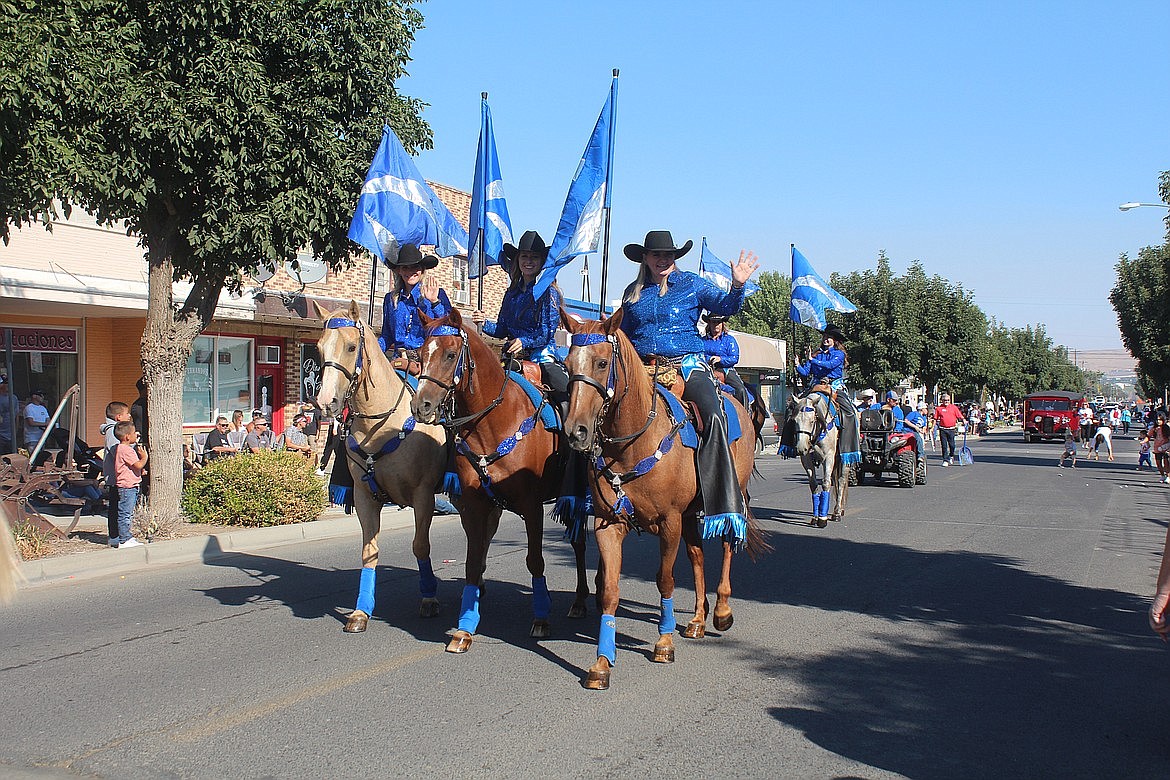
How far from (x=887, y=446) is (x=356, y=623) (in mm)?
14651

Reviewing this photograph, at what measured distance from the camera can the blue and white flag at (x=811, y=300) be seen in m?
14.6

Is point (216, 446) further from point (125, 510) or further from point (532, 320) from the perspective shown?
point (532, 320)

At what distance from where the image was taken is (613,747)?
4.95 m

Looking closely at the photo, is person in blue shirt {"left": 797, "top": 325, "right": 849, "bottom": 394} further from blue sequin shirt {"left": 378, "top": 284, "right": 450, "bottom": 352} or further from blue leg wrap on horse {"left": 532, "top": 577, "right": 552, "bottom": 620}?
blue leg wrap on horse {"left": 532, "top": 577, "right": 552, "bottom": 620}

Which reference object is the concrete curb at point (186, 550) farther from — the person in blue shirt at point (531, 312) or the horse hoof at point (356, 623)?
the person in blue shirt at point (531, 312)

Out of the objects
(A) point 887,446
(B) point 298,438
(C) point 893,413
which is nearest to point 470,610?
(B) point 298,438

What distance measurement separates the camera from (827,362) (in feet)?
45.9

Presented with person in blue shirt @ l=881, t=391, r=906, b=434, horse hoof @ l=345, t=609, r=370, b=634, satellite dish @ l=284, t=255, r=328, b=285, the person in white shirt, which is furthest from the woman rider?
satellite dish @ l=284, t=255, r=328, b=285

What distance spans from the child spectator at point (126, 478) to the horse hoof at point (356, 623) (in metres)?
4.94

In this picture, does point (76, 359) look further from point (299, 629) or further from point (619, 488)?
point (619, 488)

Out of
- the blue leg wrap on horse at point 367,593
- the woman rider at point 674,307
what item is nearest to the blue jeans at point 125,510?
the blue leg wrap on horse at point 367,593

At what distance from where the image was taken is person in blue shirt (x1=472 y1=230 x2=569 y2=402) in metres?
8.02

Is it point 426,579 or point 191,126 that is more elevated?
point 191,126

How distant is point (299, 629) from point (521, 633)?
174cm
